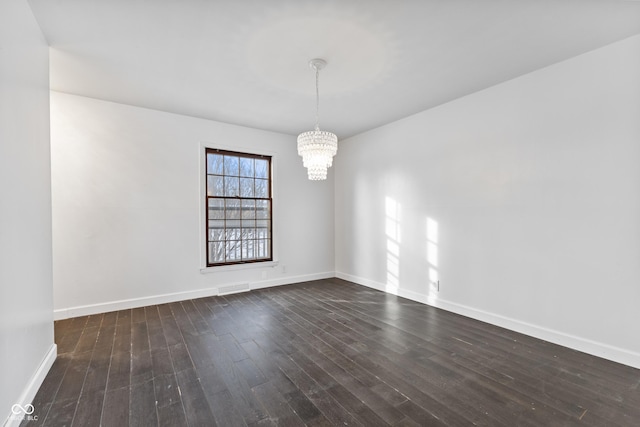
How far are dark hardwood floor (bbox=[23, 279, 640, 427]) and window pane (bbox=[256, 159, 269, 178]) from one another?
2.48 metres

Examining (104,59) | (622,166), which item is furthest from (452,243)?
(104,59)

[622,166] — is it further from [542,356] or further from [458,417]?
[458,417]

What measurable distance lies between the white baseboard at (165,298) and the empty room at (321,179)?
30mm

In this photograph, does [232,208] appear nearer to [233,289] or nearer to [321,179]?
[233,289]

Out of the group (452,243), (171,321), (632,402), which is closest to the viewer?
(632,402)

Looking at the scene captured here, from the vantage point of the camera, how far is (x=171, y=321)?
11.0ft

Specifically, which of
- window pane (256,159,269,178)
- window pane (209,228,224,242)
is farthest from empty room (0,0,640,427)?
window pane (256,159,269,178)

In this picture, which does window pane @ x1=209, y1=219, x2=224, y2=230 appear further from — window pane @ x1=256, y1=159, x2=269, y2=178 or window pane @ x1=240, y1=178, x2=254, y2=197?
window pane @ x1=256, y1=159, x2=269, y2=178

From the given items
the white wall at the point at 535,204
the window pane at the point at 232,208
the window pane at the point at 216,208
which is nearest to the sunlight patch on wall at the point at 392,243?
the white wall at the point at 535,204

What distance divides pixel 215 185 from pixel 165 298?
183 cm

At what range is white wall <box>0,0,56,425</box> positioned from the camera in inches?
63.9

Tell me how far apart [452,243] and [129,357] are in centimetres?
375

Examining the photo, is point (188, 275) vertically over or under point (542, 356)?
over

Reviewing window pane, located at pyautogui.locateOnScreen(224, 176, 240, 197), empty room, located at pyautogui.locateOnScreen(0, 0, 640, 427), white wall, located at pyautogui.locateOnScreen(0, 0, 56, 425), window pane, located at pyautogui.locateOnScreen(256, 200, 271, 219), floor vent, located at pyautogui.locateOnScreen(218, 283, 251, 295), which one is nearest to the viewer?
white wall, located at pyautogui.locateOnScreen(0, 0, 56, 425)
